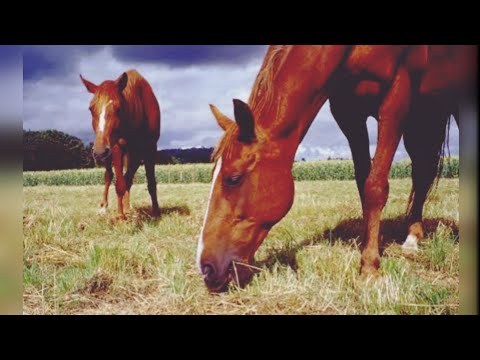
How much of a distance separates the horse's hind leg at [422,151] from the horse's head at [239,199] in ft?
5.36

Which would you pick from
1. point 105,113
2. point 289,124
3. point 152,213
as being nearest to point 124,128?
point 105,113

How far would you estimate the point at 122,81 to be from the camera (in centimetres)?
314

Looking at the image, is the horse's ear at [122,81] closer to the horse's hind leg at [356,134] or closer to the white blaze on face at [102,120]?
the white blaze on face at [102,120]

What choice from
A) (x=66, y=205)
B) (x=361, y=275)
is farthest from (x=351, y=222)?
(x=66, y=205)

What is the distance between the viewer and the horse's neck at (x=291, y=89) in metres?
2.19

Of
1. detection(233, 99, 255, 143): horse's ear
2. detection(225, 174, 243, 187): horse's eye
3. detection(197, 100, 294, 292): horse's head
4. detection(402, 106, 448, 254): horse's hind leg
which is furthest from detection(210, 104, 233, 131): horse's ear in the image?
detection(402, 106, 448, 254): horse's hind leg

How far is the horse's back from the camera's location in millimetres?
3373

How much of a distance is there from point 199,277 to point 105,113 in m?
1.51

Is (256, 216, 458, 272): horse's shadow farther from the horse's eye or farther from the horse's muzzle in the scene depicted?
the horse's eye

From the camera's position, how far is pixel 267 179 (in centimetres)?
218

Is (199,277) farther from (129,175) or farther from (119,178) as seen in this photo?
(129,175)

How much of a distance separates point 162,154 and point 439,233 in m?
2.72

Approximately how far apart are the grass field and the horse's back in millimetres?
844
